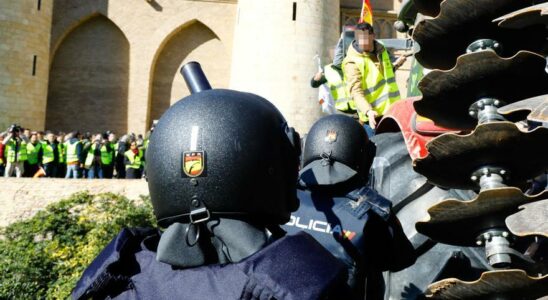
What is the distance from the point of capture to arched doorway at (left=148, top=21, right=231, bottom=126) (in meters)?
21.9

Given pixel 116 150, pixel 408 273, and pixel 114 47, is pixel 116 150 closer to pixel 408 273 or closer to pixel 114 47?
pixel 114 47

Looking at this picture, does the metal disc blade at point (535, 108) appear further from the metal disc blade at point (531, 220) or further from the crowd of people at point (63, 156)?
the crowd of people at point (63, 156)

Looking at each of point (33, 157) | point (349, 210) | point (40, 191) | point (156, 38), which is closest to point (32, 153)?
point (33, 157)

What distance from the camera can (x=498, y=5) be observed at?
157 cm

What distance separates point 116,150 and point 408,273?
13.2 meters

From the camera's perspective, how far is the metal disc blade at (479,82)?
1500 mm

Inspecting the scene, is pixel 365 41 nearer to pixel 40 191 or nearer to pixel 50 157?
pixel 40 191

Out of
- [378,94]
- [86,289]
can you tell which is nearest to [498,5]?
[86,289]

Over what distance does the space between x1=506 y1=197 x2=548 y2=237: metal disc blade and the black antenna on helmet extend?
104cm

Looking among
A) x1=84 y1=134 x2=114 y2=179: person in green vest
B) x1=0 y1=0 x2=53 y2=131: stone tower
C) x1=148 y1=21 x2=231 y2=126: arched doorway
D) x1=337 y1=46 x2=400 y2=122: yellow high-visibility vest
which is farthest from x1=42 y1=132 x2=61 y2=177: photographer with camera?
x1=337 y1=46 x2=400 y2=122: yellow high-visibility vest

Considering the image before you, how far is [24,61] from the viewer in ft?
63.4

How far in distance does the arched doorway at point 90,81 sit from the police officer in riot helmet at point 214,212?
2059 cm

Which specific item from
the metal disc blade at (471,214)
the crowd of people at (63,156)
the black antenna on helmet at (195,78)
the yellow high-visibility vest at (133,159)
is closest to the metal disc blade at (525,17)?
the metal disc blade at (471,214)

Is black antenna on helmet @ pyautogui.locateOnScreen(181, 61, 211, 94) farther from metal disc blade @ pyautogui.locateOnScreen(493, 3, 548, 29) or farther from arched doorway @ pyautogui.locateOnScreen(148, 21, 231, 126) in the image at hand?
arched doorway @ pyautogui.locateOnScreen(148, 21, 231, 126)
